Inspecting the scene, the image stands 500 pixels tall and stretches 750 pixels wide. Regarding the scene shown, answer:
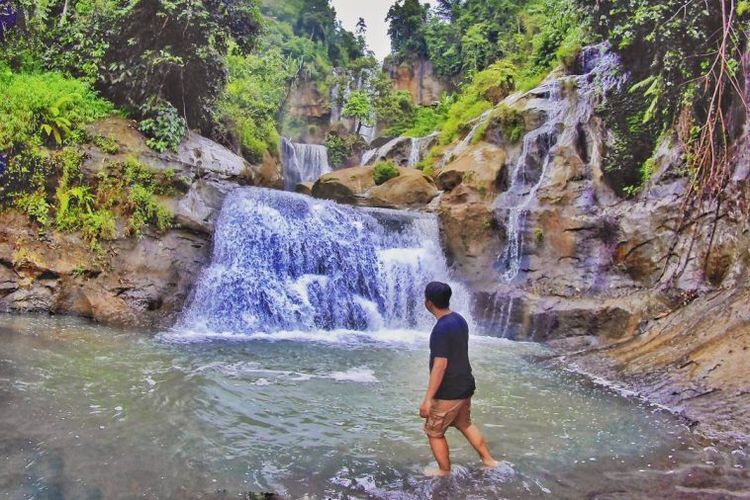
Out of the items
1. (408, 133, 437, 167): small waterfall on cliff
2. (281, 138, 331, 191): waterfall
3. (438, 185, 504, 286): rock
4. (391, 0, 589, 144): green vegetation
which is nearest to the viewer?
(438, 185, 504, 286): rock

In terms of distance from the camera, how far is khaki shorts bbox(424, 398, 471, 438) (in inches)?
167

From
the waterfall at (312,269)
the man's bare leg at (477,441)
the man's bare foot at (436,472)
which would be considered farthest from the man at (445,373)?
the waterfall at (312,269)

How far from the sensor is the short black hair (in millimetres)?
4258

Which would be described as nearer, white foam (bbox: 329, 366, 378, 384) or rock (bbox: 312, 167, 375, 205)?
white foam (bbox: 329, 366, 378, 384)

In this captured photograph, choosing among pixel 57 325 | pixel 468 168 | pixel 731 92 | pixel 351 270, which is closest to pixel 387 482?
pixel 57 325

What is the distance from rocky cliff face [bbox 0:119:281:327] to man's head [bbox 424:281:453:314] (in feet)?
27.7

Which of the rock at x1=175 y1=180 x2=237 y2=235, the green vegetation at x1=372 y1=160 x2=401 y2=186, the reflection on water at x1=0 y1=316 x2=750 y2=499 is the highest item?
the green vegetation at x1=372 y1=160 x2=401 y2=186

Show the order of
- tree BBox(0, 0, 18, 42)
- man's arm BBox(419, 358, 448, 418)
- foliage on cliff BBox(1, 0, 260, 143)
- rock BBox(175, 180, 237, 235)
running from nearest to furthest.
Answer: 1. man's arm BBox(419, 358, 448, 418)
2. tree BBox(0, 0, 18, 42)
3. rock BBox(175, 180, 237, 235)
4. foliage on cliff BBox(1, 0, 260, 143)

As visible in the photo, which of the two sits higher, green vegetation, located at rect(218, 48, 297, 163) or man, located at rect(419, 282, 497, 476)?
green vegetation, located at rect(218, 48, 297, 163)

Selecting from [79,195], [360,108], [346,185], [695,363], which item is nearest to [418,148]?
[346,185]

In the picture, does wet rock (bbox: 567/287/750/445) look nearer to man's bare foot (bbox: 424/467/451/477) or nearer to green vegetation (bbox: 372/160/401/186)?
man's bare foot (bbox: 424/467/451/477)

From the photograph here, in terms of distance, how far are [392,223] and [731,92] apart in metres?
8.34

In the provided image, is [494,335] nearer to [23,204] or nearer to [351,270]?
[351,270]

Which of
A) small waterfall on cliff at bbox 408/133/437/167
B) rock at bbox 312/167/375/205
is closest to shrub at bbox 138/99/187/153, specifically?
rock at bbox 312/167/375/205
